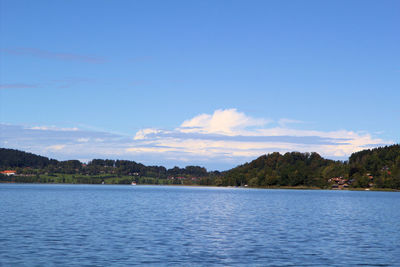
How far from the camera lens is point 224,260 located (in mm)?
37125

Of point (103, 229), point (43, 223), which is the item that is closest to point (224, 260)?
point (103, 229)

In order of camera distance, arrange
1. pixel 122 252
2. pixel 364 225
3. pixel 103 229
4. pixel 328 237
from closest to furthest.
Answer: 1. pixel 122 252
2. pixel 328 237
3. pixel 103 229
4. pixel 364 225

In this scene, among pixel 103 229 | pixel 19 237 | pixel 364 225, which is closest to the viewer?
pixel 19 237

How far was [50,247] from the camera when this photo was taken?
137 ft

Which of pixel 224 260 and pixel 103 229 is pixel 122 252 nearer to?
pixel 224 260

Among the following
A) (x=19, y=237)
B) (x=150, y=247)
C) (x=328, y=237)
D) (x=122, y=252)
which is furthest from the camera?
(x=328, y=237)

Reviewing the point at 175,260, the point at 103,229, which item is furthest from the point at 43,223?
the point at 175,260

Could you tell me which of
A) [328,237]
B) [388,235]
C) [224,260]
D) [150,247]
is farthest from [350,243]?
[150,247]

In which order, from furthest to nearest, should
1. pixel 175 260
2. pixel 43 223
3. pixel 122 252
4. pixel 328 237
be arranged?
pixel 43 223 → pixel 328 237 → pixel 122 252 → pixel 175 260

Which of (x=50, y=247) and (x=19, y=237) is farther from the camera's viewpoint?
(x=19, y=237)

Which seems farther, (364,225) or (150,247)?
(364,225)

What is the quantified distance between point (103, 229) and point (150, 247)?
15.5 meters

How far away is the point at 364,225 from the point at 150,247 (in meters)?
37.1

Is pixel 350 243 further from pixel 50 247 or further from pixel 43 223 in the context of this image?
pixel 43 223
